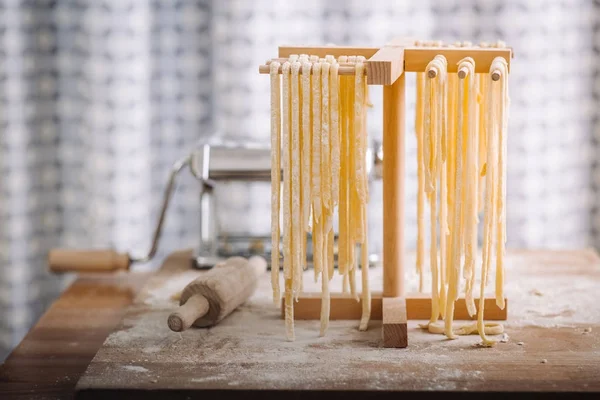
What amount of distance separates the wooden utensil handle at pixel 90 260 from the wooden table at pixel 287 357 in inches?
9.0

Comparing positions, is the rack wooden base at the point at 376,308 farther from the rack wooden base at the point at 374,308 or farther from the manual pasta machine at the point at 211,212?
the manual pasta machine at the point at 211,212

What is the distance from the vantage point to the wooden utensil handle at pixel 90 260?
71.2 inches

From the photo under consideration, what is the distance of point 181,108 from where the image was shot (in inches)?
94.0

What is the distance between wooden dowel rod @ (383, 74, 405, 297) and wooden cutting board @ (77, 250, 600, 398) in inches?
3.3

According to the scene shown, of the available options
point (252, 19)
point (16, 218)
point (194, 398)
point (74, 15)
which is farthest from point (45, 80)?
point (194, 398)

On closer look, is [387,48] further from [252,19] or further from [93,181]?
[93,181]

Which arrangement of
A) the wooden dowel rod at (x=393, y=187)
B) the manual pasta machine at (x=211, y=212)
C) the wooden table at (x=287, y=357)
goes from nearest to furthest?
the wooden table at (x=287, y=357) < the wooden dowel rod at (x=393, y=187) < the manual pasta machine at (x=211, y=212)

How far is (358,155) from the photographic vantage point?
1.23 m

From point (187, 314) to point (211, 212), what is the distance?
60 cm

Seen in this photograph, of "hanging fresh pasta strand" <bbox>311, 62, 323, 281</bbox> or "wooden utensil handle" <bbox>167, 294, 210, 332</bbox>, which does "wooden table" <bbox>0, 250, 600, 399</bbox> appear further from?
"hanging fresh pasta strand" <bbox>311, 62, 323, 281</bbox>

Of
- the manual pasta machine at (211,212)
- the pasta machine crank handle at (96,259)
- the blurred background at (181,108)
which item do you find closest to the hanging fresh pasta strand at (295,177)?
the manual pasta machine at (211,212)

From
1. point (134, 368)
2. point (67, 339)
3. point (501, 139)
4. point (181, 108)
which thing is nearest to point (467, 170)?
point (501, 139)

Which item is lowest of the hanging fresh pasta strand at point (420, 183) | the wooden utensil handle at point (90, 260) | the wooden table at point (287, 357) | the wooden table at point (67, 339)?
the wooden table at point (67, 339)

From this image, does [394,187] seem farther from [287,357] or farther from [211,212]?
[211,212]
